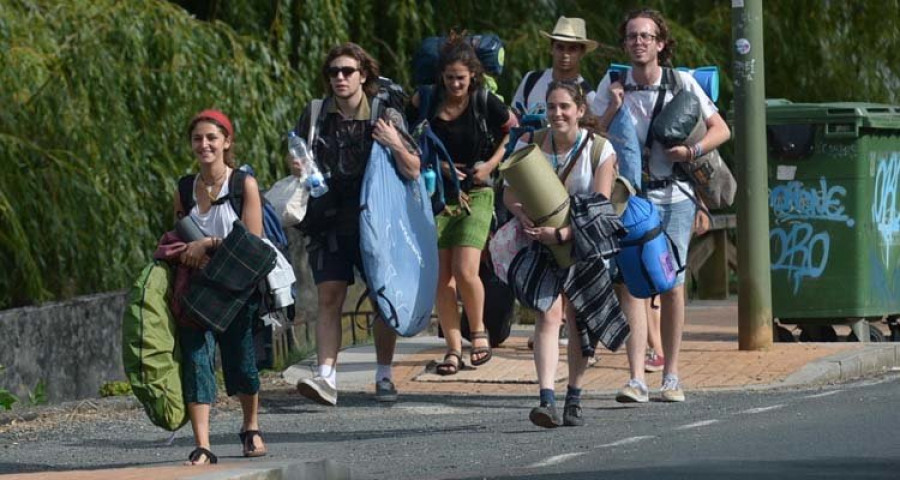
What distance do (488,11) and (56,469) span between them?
9.30 metres

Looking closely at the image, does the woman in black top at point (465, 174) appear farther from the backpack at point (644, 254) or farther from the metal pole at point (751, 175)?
the metal pole at point (751, 175)

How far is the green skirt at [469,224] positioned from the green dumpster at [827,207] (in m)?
2.42

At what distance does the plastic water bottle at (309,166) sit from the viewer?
10.5 m

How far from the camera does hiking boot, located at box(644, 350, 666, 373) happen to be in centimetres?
1207

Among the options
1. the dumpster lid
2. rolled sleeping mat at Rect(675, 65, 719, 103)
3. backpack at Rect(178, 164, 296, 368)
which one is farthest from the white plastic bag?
the dumpster lid

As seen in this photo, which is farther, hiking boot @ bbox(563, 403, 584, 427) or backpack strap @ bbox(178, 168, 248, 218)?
hiking boot @ bbox(563, 403, 584, 427)

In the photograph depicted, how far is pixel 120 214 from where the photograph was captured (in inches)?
527

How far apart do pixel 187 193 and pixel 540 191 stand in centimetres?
162

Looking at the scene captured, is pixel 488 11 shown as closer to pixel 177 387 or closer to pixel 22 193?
pixel 22 193

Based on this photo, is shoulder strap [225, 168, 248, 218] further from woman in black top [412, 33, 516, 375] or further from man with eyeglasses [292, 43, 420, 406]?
woman in black top [412, 33, 516, 375]

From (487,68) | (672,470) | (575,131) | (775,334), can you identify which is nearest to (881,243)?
(775,334)

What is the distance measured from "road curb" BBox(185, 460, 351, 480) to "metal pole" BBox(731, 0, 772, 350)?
15.2 ft

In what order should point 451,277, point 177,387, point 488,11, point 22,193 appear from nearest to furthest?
point 177,387 → point 451,277 → point 22,193 → point 488,11

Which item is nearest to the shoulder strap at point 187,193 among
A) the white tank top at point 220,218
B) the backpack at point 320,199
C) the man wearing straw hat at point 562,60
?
the white tank top at point 220,218
